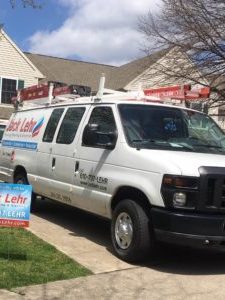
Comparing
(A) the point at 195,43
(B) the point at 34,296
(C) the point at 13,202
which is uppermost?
(A) the point at 195,43

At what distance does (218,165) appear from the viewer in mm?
6500

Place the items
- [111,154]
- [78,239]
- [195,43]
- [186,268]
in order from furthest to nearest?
[195,43], [78,239], [111,154], [186,268]

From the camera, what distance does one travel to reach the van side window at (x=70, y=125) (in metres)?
8.47

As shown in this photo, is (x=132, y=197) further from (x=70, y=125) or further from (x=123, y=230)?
(x=70, y=125)

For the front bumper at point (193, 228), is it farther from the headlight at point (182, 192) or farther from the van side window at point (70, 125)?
the van side window at point (70, 125)

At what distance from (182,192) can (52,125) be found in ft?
11.8

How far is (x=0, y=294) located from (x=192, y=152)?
9.43ft

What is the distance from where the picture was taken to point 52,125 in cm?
931

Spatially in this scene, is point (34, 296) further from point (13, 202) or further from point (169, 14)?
point (169, 14)

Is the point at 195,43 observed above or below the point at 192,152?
above

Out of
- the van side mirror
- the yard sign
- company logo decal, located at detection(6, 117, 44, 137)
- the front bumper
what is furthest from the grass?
company logo decal, located at detection(6, 117, 44, 137)

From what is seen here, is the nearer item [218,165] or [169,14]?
[218,165]

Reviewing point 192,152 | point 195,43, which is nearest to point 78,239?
point 192,152

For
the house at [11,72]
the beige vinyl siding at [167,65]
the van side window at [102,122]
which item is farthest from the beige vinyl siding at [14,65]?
the van side window at [102,122]
